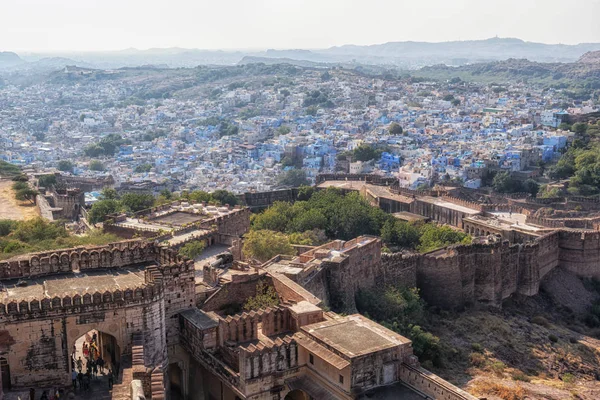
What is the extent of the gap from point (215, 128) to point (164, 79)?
247ft

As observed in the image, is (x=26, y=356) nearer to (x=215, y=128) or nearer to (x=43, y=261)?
(x=43, y=261)

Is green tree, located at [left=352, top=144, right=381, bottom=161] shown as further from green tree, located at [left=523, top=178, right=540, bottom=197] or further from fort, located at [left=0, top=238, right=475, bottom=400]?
fort, located at [left=0, top=238, right=475, bottom=400]

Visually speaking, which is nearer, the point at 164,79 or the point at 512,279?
the point at 512,279

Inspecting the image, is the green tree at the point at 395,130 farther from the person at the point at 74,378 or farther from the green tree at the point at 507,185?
the person at the point at 74,378

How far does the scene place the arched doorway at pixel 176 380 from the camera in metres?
20.1

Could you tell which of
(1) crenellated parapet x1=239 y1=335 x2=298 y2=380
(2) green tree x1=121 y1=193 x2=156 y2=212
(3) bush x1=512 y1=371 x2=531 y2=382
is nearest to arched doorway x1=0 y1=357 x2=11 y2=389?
(1) crenellated parapet x1=239 y1=335 x2=298 y2=380

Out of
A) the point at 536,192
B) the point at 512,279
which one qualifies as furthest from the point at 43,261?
the point at 536,192

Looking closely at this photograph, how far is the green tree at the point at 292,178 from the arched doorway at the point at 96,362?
6035 centimetres

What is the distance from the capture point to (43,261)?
63.8 feet

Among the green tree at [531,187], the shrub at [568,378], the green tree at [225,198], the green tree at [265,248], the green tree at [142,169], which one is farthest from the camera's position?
the green tree at [142,169]

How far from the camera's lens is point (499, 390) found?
80.9 feet

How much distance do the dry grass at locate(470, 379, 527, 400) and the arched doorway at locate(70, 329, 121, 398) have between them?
11.8 meters

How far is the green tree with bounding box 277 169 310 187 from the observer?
80.1 meters

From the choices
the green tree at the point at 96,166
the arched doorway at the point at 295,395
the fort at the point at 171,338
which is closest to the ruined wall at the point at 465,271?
the fort at the point at 171,338
